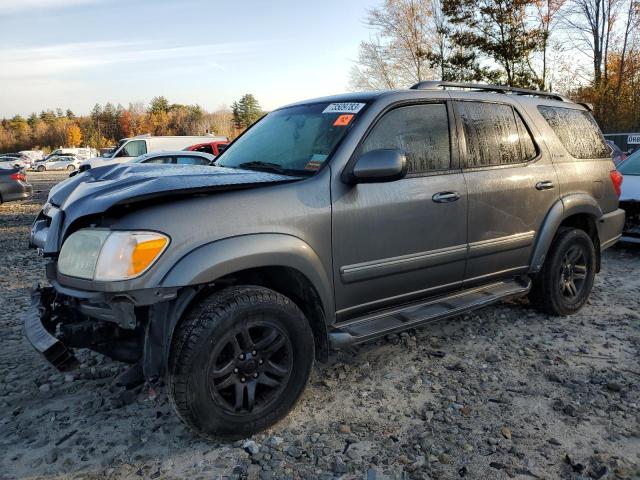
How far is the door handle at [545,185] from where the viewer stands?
157 inches

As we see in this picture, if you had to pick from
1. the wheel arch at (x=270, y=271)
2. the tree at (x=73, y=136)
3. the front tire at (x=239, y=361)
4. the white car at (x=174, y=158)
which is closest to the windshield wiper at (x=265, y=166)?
the wheel arch at (x=270, y=271)

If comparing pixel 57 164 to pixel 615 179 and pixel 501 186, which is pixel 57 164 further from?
pixel 501 186

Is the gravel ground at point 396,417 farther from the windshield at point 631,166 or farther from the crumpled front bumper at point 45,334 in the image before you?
the windshield at point 631,166

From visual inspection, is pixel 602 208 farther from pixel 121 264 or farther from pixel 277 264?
pixel 121 264

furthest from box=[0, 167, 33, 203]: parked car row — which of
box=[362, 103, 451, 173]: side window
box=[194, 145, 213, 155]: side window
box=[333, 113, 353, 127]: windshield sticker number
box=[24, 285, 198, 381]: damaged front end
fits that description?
box=[362, 103, 451, 173]: side window

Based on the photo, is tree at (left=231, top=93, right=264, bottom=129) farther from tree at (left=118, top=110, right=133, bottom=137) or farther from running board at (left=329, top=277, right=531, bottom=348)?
running board at (left=329, top=277, right=531, bottom=348)

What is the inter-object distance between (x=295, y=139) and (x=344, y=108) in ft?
1.26

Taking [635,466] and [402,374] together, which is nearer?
[635,466]

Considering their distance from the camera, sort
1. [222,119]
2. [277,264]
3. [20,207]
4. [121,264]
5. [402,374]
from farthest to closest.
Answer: [222,119], [20,207], [402,374], [277,264], [121,264]

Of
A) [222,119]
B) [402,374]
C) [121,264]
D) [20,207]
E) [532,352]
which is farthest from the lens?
[222,119]

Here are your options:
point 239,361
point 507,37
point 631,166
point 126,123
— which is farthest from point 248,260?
point 126,123

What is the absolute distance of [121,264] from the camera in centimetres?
233

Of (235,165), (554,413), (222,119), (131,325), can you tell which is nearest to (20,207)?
(235,165)

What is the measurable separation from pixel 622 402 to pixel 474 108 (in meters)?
2.17
